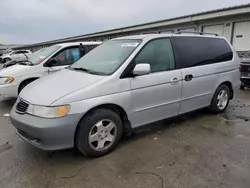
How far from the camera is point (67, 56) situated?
5.95m

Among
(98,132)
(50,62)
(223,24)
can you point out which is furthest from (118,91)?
(223,24)

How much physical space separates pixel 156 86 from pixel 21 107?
197 centimetres

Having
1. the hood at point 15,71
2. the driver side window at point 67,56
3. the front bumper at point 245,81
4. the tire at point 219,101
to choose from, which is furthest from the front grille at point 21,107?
the front bumper at point 245,81

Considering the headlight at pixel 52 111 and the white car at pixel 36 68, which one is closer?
the headlight at pixel 52 111

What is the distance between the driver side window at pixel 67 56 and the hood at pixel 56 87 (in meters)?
2.58

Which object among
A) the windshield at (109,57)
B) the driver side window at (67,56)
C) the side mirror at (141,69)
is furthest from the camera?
the driver side window at (67,56)

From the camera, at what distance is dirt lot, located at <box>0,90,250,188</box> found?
241 cm

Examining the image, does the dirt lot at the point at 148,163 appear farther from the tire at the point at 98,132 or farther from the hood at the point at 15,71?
the hood at the point at 15,71

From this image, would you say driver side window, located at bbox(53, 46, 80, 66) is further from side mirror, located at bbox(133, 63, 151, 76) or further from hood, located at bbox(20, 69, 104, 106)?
side mirror, located at bbox(133, 63, 151, 76)

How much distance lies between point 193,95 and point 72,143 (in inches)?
93.0

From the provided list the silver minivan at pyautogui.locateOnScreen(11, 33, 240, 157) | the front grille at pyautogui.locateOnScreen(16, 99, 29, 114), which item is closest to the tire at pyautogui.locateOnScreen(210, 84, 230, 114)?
the silver minivan at pyautogui.locateOnScreen(11, 33, 240, 157)

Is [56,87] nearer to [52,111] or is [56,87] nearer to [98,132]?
[52,111]

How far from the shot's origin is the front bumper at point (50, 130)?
2.52 m

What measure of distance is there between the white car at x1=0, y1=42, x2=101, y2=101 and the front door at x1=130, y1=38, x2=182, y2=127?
3.13 metres
